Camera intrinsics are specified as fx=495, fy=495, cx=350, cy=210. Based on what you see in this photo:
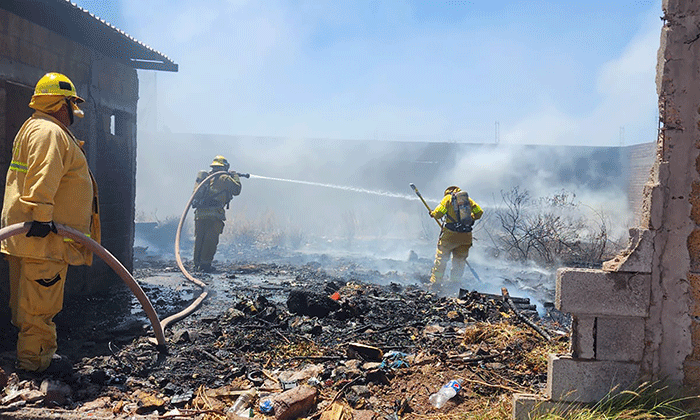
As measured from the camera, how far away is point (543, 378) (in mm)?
3750

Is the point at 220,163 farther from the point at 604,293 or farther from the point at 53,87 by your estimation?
the point at 604,293

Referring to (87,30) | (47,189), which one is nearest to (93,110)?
(87,30)

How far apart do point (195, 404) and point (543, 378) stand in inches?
101

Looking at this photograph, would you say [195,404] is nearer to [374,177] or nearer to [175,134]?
[374,177]

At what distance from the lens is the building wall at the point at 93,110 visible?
4.84 m

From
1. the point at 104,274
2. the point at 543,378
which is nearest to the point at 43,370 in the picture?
the point at 104,274

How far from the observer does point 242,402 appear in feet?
11.5

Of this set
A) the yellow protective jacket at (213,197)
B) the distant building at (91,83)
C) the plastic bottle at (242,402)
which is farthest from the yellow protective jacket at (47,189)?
the yellow protective jacket at (213,197)

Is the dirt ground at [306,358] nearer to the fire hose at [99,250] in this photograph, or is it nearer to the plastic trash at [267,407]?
the plastic trash at [267,407]

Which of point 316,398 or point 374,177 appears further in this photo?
point 374,177

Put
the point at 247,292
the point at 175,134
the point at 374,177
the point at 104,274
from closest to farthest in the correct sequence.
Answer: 1. the point at 104,274
2. the point at 247,292
3. the point at 374,177
4. the point at 175,134

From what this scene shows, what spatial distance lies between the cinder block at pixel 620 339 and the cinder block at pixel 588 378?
4cm

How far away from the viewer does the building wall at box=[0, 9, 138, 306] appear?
191 inches

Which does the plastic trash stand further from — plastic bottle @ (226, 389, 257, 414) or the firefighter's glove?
the firefighter's glove
